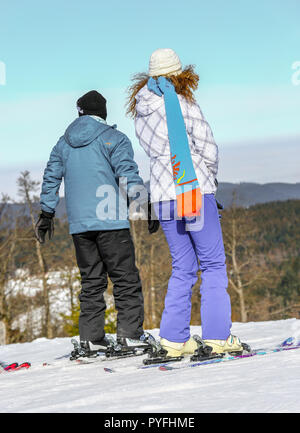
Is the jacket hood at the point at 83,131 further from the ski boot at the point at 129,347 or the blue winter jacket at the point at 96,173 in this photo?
the ski boot at the point at 129,347

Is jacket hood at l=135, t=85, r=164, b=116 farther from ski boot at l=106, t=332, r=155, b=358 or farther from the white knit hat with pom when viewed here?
ski boot at l=106, t=332, r=155, b=358

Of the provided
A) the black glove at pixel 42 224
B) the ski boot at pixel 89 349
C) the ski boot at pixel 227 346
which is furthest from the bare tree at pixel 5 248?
the ski boot at pixel 227 346

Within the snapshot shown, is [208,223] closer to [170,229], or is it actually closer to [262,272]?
[170,229]

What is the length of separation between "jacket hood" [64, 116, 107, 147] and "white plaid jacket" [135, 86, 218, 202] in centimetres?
46

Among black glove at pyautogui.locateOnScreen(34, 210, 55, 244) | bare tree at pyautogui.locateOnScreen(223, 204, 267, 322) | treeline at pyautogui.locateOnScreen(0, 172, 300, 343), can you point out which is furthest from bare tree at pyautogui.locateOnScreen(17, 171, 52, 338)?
black glove at pyautogui.locateOnScreen(34, 210, 55, 244)

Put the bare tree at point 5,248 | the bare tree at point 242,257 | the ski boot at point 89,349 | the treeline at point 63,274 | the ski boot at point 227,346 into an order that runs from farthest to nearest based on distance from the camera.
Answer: the bare tree at point 242,257 < the treeline at point 63,274 < the bare tree at point 5,248 < the ski boot at point 89,349 < the ski boot at point 227,346

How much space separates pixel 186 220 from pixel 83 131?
1062mm

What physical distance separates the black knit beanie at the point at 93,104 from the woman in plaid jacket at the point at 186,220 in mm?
566

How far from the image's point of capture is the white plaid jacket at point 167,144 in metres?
3.53

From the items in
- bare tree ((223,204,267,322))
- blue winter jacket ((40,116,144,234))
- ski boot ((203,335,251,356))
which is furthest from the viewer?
bare tree ((223,204,267,322))

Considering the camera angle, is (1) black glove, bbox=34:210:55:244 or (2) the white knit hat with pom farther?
(1) black glove, bbox=34:210:55:244

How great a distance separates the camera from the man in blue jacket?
3.93m

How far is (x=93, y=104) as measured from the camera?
4.15 metres

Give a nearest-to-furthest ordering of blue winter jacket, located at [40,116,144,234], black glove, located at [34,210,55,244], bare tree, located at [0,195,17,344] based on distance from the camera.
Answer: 1. blue winter jacket, located at [40,116,144,234]
2. black glove, located at [34,210,55,244]
3. bare tree, located at [0,195,17,344]
